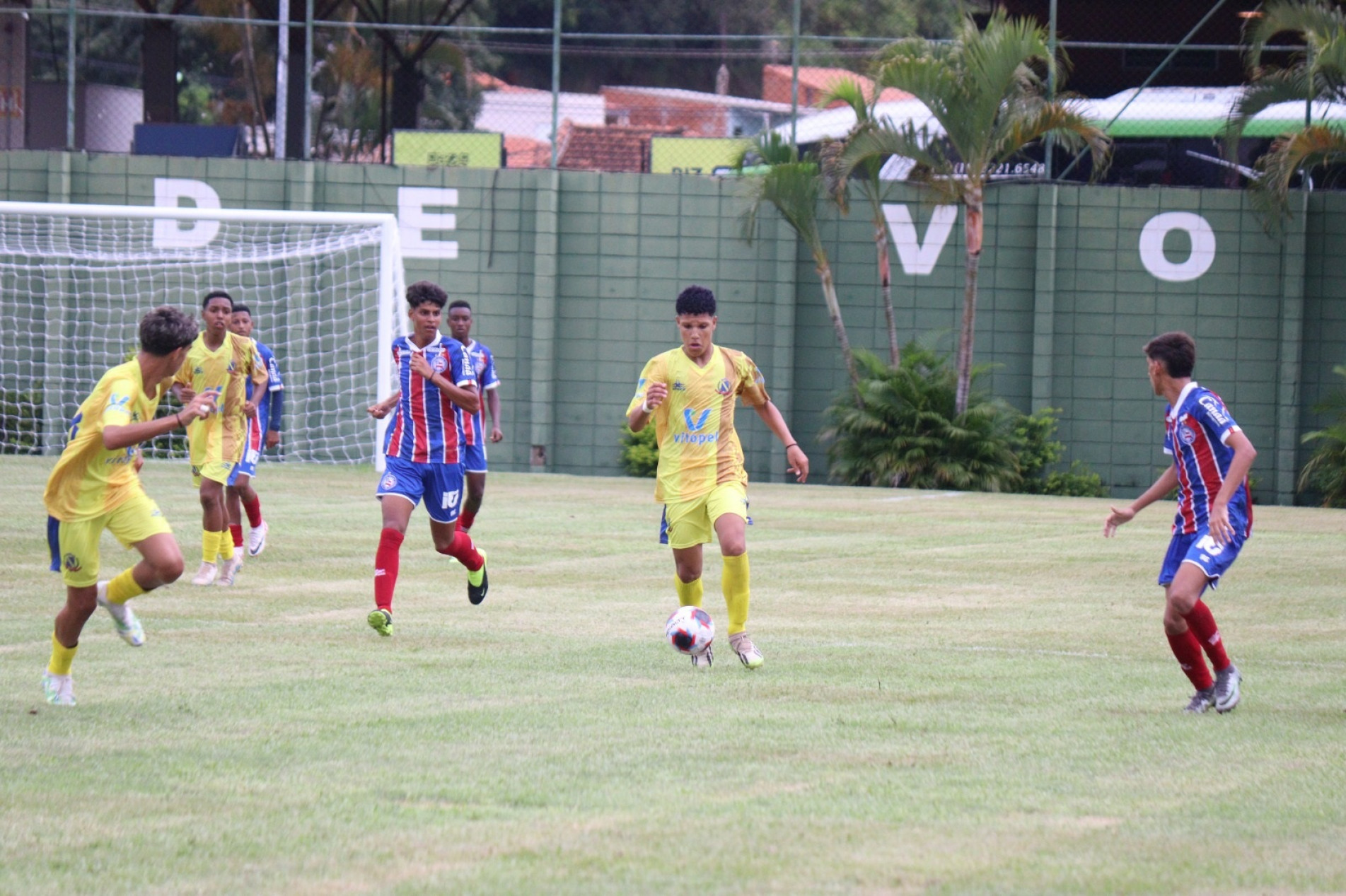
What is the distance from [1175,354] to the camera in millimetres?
7504

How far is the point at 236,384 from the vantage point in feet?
38.5

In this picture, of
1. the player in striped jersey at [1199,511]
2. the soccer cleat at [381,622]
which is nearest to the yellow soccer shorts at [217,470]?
the soccer cleat at [381,622]

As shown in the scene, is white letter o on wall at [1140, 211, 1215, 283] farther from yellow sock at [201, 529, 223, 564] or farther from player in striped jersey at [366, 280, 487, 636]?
yellow sock at [201, 529, 223, 564]

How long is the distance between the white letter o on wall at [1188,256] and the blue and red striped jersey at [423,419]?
15047mm

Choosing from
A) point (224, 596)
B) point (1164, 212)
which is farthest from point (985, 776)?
point (1164, 212)

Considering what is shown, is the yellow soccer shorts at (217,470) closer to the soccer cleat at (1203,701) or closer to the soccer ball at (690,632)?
the soccer ball at (690,632)

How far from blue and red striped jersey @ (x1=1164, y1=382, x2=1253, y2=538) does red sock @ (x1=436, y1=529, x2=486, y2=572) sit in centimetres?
423

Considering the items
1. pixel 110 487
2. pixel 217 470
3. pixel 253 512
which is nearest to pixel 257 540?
pixel 253 512

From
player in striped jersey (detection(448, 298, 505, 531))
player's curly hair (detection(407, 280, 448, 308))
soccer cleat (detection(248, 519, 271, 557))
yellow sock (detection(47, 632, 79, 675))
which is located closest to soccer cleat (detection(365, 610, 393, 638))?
player's curly hair (detection(407, 280, 448, 308))

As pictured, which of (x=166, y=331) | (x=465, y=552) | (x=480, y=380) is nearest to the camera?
(x=166, y=331)

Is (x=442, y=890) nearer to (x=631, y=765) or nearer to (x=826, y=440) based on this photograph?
(x=631, y=765)

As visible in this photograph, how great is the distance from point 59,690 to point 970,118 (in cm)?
1583

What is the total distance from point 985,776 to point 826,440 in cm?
1701

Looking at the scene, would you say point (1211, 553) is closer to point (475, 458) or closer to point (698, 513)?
point (698, 513)
